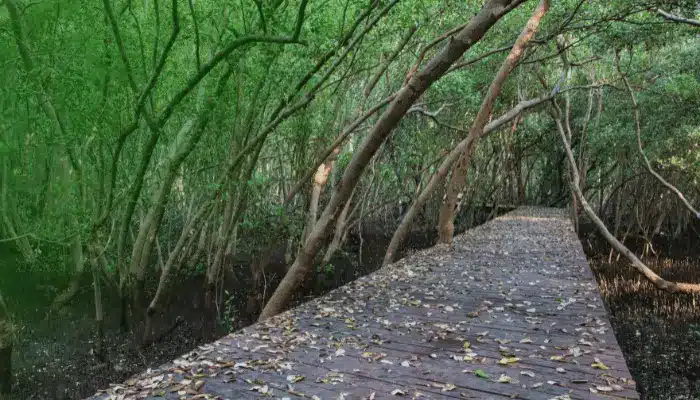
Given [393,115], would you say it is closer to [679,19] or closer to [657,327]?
[679,19]

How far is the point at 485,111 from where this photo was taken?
25.5 ft

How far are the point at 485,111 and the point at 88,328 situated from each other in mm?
6659

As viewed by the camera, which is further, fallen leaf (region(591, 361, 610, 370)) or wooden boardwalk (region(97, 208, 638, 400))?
fallen leaf (region(591, 361, 610, 370))

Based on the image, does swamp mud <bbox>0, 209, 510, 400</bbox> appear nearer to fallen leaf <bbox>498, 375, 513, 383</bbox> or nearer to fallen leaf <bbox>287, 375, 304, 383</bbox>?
fallen leaf <bbox>287, 375, 304, 383</bbox>

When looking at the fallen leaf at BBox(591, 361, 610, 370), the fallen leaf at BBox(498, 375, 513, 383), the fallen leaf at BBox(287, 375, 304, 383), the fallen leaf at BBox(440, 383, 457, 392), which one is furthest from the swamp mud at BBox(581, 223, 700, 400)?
the fallen leaf at BBox(287, 375, 304, 383)

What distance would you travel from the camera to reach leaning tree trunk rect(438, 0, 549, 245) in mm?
7566

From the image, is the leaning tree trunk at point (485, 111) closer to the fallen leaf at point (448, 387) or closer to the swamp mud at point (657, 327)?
the swamp mud at point (657, 327)

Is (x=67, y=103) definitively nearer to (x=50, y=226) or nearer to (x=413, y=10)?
(x=50, y=226)

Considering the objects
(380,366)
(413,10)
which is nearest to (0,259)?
(413,10)

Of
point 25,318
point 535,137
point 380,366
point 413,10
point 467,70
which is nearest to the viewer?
point 380,366

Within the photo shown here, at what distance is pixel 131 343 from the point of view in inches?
296

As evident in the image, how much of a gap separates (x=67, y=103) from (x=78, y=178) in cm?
95

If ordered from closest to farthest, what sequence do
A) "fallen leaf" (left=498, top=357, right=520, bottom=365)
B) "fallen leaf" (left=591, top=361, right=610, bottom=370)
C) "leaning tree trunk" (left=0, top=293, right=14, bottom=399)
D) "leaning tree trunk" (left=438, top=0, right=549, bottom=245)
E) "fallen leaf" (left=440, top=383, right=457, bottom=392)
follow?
"fallen leaf" (left=440, top=383, right=457, bottom=392)
"fallen leaf" (left=591, top=361, right=610, bottom=370)
"fallen leaf" (left=498, top=357, right=520, bottom=365)
"leaning tree trunk" (left=0, top=293, right=14, bottom=399)
"leaning tree trunk" (left=438, top=0, right=549, bottom=245)

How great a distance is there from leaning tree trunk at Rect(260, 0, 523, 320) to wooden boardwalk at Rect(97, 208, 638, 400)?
0.55 meters
